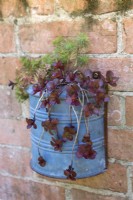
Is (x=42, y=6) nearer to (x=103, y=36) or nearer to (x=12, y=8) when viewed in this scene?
(x=12, y=8)

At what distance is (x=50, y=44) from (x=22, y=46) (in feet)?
0.40

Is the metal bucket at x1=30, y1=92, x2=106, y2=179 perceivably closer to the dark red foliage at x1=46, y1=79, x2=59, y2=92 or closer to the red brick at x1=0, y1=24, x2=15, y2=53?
the dark red foliage at x1=46, y1=79, x2=59, y2=92

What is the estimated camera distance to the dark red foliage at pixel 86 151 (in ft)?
3.24

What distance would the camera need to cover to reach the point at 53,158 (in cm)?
107

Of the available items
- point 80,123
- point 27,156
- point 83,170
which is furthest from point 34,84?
point 27,156

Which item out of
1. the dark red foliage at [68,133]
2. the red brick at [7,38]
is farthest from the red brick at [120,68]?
the red brick at [7,38]

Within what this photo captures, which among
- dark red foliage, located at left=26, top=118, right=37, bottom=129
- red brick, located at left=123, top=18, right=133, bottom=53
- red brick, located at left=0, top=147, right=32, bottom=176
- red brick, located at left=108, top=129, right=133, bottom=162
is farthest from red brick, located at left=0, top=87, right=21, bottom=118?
red brick, located at left=123, top=18, right=133, bottom=53

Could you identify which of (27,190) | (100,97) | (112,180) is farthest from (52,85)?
(27,190)

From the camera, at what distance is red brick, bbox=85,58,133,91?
1091 mm

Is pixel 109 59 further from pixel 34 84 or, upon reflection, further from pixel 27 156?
pixel 27 156

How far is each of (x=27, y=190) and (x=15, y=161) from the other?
0.14 m

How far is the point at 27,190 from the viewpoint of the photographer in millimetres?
1421

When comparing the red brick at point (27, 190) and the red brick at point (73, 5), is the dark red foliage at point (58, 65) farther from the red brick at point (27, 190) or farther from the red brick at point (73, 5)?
the red brick at point (27, 190)

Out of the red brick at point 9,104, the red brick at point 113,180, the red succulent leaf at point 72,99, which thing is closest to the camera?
the red succulent leaf at point 72,99
